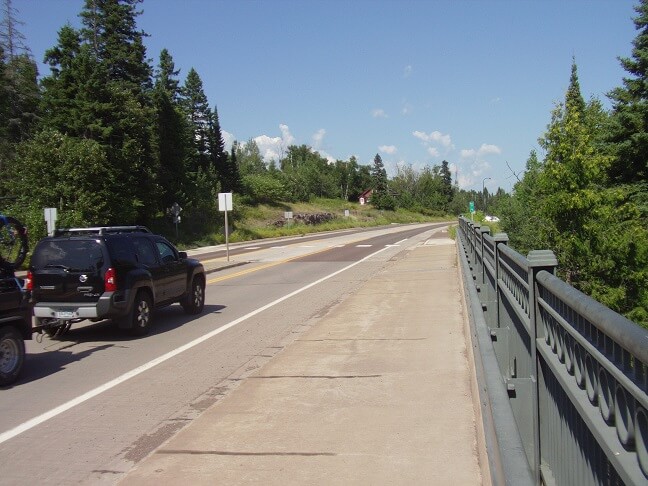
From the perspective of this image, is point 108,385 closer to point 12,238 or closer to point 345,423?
point 12,238

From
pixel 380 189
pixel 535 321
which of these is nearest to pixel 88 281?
pixel 535 321

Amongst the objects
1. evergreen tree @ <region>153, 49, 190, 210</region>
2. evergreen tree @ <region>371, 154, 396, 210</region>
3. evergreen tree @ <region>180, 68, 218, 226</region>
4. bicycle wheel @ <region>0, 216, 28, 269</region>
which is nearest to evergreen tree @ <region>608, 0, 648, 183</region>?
bicycle wheel @ <region>0, 216, 28, 269</region>

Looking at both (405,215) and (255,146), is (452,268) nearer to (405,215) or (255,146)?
(405,215)

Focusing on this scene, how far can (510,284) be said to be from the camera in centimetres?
494

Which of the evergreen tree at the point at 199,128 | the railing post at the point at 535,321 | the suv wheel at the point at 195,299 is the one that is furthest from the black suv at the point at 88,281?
the evergreen tree at the point at 199,128

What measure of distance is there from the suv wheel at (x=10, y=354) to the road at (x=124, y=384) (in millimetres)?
159

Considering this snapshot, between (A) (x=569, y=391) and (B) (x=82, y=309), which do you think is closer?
(A) (x=569, y=391)

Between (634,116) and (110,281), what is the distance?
28.3 metres

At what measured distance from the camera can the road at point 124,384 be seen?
5.15 meters

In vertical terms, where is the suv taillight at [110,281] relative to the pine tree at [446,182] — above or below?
below

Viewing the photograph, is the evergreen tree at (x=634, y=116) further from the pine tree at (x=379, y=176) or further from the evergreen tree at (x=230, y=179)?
the pine tree at (x=379, y=176)

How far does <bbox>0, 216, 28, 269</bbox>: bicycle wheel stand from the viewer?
8.80m

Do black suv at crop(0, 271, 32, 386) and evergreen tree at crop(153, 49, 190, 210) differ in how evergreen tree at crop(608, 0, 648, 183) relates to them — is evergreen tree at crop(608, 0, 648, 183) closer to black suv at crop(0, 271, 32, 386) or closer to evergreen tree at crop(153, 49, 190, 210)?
black suv at crop(0, 271, 32, 386)

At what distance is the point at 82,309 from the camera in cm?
972
